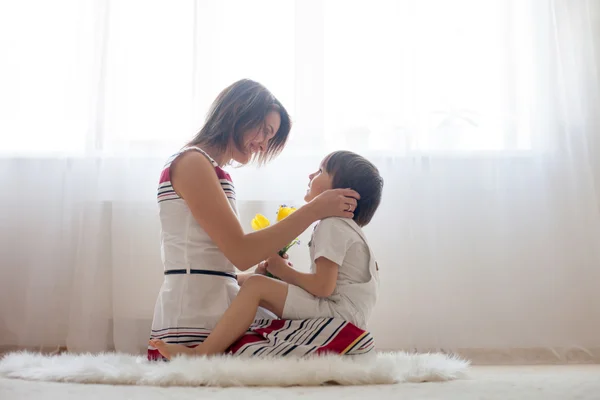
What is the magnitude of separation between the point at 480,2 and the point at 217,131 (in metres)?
1.28

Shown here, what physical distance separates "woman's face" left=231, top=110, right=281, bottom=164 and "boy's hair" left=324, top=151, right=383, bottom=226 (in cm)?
19

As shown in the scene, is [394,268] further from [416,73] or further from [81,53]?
[81,53]

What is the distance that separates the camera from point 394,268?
2.12 metres

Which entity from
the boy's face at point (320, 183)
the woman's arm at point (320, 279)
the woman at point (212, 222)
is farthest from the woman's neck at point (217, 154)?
the woman's arm at point (320, 279)

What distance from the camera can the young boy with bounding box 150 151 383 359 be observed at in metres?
1.31

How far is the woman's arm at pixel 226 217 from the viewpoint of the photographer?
135 centimetres

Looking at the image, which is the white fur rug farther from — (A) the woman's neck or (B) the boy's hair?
(A) the woman's neck

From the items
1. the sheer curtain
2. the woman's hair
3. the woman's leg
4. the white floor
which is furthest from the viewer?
the sheer curtain

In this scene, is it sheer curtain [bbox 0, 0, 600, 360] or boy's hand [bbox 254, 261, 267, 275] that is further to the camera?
sheer curtain [bbox 0, 0, 600, 360]

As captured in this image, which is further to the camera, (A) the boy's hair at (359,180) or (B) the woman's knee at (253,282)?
(A) the boy's hair at (359,180)

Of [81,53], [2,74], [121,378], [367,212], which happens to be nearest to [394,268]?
[367,212]

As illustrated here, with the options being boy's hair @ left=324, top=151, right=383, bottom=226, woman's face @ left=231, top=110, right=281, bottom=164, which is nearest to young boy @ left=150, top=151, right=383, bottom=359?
boy's hair @ left=324, top=151, right=383, bottom=226

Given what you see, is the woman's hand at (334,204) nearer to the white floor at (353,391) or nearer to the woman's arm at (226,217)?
the woman's arm at (226,217)

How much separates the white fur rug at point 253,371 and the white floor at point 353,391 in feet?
0.13
